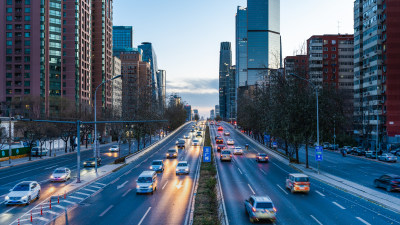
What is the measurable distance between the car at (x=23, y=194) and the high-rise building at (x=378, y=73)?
2742 inches

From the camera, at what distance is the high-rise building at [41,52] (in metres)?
100

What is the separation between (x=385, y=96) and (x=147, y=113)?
2142 inches

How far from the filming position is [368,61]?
79500 mm

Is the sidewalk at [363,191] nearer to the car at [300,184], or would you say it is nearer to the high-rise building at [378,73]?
the car at [300,184]

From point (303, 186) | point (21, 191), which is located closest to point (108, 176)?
point (21, 191)

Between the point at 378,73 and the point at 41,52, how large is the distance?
315 feet

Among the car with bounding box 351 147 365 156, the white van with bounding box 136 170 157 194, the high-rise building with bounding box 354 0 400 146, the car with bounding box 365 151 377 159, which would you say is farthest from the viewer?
the high-rise building with bounding box 354 0 400 146

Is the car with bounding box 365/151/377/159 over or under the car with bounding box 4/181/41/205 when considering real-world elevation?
under

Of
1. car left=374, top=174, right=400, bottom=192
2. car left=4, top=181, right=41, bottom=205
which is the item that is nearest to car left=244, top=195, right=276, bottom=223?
car left=374, top=174, right=400, bottom=192

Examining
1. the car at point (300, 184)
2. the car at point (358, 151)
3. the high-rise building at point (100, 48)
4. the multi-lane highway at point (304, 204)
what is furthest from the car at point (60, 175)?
the high-rise building at point (100, 48)

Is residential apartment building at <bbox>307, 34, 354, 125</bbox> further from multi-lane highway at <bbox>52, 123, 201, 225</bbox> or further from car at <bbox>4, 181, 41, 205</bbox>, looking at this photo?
car at <bbox>4, 181, 41, 205</bbox>

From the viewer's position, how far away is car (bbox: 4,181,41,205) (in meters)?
23.3

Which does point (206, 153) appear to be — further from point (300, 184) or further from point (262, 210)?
point (262, 210)

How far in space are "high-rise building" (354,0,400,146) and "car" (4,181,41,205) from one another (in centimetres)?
6966
